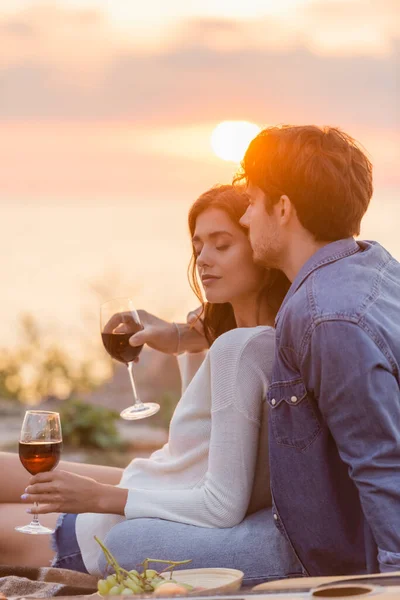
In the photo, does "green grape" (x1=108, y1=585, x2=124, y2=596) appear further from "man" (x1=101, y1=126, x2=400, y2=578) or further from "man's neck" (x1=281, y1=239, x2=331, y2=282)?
"man's neck" (x1=281, y1=239, x2=331, y2=282)

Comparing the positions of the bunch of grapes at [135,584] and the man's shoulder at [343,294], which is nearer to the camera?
the bunch of grapes at [135,584]

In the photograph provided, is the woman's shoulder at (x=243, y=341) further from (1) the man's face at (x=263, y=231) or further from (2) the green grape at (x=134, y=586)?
(2) the green grape at (x=134, y=586)

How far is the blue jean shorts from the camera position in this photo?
10.5 feet

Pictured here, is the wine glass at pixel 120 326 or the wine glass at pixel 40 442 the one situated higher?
the wine glass at pixel 120 326

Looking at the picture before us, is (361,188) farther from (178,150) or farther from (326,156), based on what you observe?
(178,150)

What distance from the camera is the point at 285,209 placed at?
2785 mm

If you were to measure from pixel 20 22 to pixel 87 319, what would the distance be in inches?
210

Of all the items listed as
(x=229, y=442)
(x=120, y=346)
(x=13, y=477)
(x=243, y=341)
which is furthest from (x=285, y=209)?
(x=13, y=477)

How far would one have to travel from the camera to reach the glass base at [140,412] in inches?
140

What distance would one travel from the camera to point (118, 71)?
1850 centimetres

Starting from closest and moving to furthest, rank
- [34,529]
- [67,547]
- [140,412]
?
[34,529]
[67,547]
[140,412]

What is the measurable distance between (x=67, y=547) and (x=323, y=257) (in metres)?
1.35

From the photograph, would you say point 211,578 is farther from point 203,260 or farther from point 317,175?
point 203,260

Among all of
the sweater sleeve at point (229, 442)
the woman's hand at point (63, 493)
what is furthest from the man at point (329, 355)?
the woman's hand at point (63, 493)
